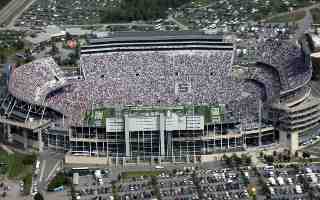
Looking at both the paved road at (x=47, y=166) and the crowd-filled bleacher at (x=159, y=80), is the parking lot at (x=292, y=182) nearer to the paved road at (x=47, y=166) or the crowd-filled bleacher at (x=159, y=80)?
the crowd-filled bleacher at (x=159, y=80)

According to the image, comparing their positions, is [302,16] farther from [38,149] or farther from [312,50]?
[38,149]

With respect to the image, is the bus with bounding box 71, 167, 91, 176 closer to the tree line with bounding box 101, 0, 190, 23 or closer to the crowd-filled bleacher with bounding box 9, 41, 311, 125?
the crowd-filled bleacher with bounding box 9, 41, 311, 125

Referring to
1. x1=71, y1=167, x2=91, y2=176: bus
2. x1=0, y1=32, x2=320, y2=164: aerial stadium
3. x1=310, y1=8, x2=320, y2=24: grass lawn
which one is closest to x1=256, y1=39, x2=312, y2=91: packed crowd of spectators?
x1=0, y1=32, x2=320, y2=164: aerial stadium

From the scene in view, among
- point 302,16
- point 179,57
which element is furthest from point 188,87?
point 302,16

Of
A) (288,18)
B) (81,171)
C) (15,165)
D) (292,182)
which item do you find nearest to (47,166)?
(15,165)

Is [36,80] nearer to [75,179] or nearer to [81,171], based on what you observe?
[81,171]

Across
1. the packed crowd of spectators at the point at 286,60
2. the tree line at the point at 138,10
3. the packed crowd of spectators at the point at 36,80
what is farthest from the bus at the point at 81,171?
the tree line at the point at 138,10
